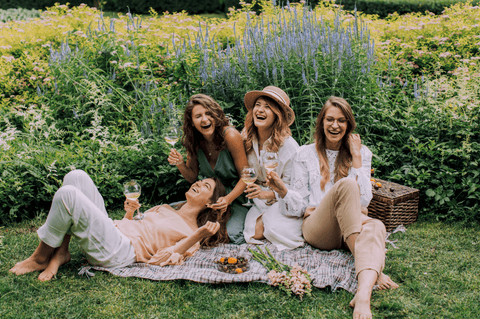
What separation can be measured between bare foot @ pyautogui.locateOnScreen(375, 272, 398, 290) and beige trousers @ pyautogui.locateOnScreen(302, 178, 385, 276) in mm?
127

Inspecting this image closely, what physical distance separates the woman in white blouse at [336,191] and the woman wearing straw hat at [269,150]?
111 millimetres

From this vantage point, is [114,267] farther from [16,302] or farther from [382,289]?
[382,289]

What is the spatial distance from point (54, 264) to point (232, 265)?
1323mm

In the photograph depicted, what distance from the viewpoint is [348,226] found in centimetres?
291

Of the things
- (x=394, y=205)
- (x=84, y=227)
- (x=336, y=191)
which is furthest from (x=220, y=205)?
(x=394, y=205)

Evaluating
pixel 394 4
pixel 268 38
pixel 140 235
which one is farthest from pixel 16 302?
pixel 394 4

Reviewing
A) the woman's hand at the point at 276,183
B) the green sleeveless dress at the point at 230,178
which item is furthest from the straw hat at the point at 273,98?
the woman's hand at the point at 276,183

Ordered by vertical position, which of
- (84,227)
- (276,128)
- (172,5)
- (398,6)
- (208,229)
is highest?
(172,5)

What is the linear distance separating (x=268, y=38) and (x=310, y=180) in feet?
Answer: 7.55

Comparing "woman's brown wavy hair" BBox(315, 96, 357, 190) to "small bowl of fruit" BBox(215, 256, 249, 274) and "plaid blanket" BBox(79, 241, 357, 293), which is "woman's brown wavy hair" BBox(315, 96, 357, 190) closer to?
"plaid blanket" BBox(79, 241, 357, 293)

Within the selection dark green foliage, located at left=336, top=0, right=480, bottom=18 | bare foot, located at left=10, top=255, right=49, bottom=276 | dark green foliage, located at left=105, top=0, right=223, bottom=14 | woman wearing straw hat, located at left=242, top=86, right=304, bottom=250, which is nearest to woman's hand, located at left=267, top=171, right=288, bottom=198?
woman wearing straw hat, located at left=242, top=86, right=304, bottom=250

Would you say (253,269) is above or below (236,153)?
below

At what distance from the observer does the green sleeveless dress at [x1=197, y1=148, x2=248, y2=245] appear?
142 inches

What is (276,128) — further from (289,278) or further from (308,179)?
(289,278)
